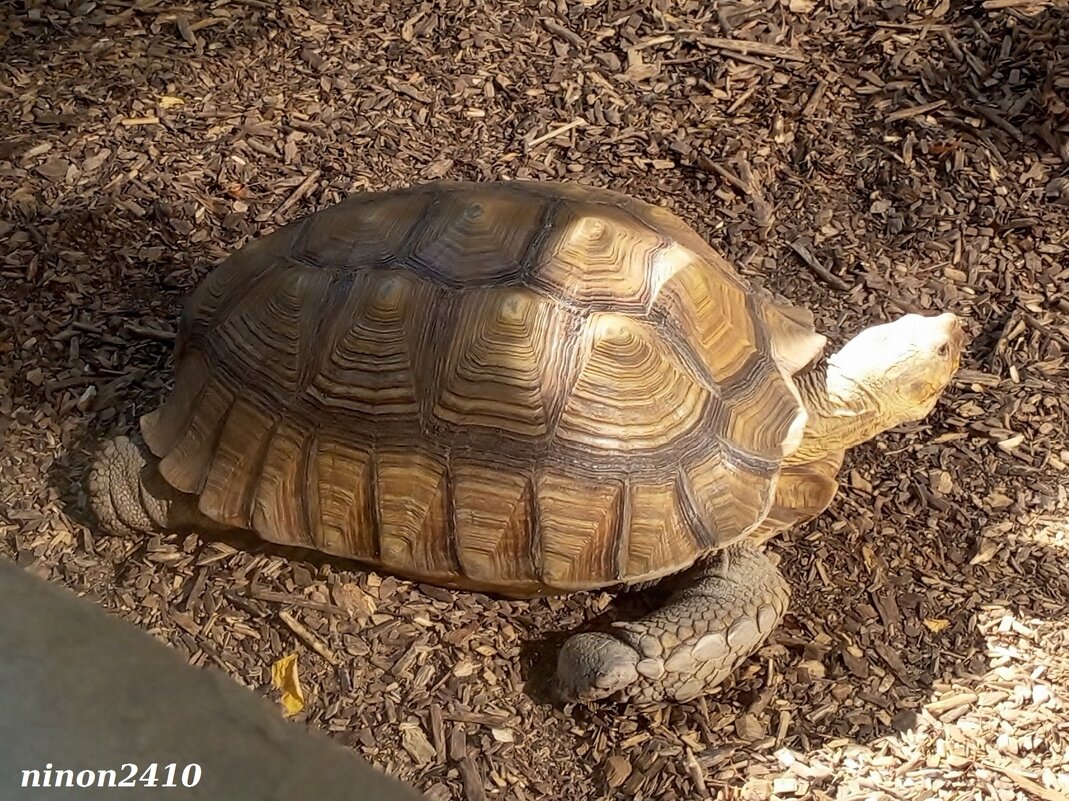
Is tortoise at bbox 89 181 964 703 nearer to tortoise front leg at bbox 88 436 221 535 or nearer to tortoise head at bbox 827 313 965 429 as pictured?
tortoise front leg at bbox 88 436 221 535

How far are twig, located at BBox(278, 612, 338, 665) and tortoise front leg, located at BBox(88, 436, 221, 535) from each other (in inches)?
15.6

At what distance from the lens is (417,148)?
167 inches

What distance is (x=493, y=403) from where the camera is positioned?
107 inches

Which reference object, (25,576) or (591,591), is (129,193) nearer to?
(25,576)

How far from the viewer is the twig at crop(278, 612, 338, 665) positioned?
2924mm

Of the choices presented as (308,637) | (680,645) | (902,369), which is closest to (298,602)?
(308,637)

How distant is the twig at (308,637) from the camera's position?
292 cm

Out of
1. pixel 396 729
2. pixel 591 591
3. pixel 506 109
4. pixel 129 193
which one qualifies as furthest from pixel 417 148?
pixel 396 729

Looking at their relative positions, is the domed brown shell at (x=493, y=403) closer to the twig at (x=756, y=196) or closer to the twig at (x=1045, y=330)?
the twig at (x=756, y=196)

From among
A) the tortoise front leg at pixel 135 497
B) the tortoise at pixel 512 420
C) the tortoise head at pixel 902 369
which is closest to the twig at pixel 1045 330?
the tortoise head at pixel 902 369

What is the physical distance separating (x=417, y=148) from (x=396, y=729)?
253 cm

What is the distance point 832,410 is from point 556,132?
193 cm

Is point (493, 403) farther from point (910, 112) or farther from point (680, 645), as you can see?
point (910, 112)

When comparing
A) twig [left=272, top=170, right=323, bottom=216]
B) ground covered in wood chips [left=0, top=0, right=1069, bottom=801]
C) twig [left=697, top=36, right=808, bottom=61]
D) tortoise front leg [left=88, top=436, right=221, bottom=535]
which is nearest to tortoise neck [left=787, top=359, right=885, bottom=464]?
ground covered in wood chips [left=0, top=0, right=1069, bottom=801]
